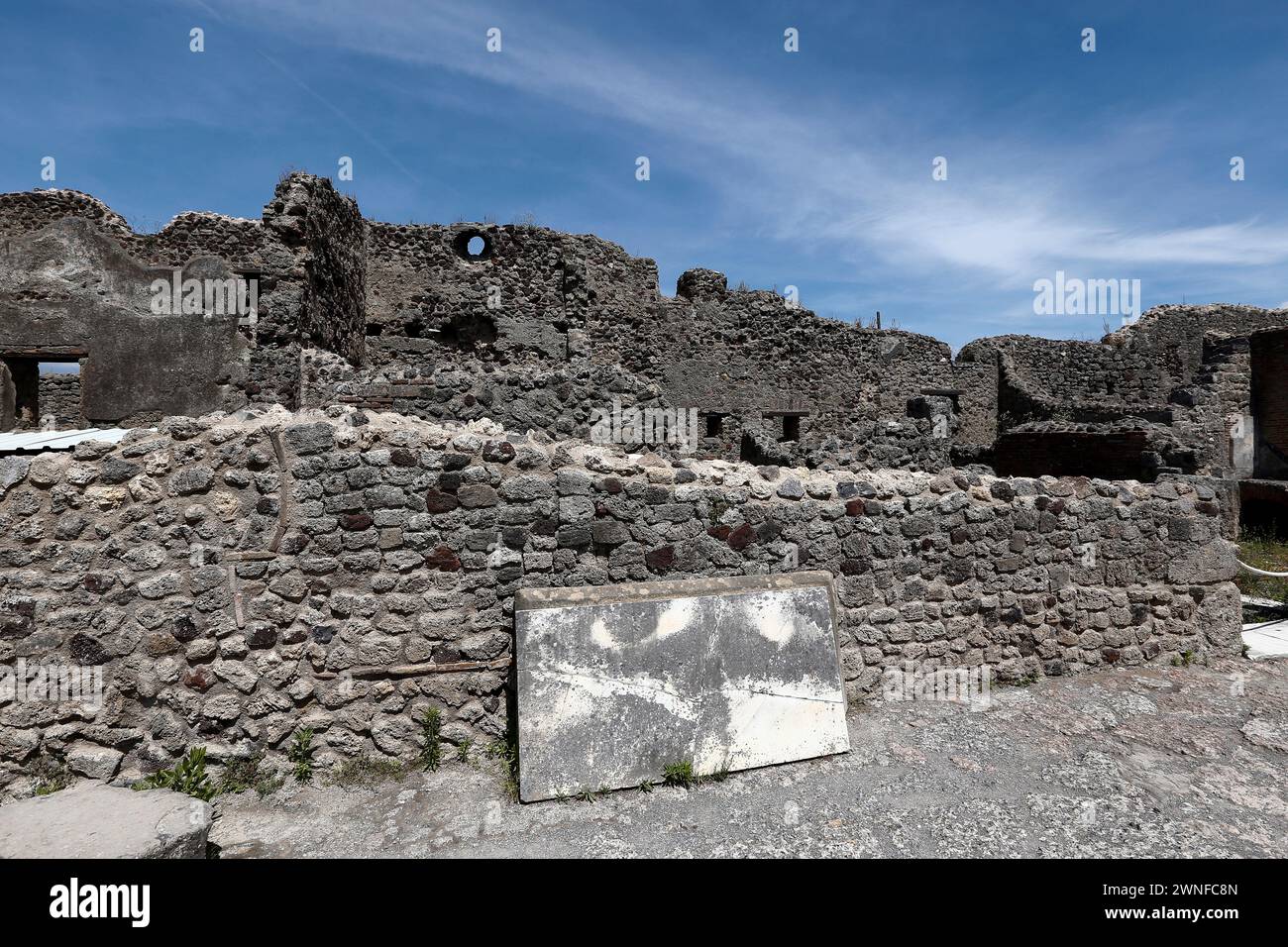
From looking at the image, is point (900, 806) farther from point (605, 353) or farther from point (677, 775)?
point (605, 353)

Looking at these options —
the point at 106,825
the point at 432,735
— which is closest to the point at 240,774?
the point at 106,825

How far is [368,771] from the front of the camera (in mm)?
3693

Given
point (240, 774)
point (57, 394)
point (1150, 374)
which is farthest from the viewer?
point (57, 394)

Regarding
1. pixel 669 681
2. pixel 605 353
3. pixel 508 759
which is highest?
pixel 605 353

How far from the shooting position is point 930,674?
4.76 meters

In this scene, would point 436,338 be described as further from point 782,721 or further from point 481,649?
point 782,721

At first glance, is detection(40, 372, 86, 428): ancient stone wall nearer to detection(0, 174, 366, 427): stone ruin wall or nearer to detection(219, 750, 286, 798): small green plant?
detection(0, 174, 366, 427): stone ruin wall

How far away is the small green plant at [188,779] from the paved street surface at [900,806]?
0.39ft

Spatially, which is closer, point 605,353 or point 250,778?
point 250,778

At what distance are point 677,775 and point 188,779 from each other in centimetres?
258

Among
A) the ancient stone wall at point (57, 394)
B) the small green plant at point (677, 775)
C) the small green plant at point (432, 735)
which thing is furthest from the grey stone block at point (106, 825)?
the ancient stone wall at point (57, 394)

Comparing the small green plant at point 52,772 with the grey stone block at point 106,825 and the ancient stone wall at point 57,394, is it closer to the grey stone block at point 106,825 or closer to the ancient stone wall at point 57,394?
the grey stone block at point 106,825
